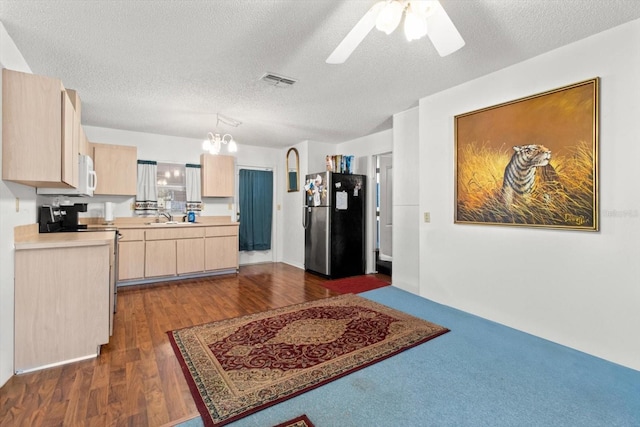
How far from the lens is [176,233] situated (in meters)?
4.72

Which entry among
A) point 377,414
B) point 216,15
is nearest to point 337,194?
point 216,15

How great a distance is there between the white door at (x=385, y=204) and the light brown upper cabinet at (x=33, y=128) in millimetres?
4505

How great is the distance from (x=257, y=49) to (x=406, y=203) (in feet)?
8.72

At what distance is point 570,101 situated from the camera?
95.3 inches

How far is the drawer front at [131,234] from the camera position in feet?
14.1

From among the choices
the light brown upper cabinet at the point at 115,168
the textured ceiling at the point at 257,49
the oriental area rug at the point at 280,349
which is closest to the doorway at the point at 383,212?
the textured ceiling at the point at 257,49

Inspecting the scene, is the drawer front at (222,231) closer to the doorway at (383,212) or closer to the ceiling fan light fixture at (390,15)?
the doorway at (383,212)

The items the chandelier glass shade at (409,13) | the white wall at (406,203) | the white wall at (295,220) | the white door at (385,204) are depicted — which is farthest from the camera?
the white wall at (295,220)

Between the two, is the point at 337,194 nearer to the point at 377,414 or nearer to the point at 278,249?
the point at 278,249

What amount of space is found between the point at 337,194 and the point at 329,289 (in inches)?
61.7

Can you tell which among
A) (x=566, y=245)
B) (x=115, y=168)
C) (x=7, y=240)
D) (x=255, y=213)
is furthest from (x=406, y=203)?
(x=115, y=168)

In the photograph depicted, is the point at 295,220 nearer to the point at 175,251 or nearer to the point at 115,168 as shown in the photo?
the point at 175,251

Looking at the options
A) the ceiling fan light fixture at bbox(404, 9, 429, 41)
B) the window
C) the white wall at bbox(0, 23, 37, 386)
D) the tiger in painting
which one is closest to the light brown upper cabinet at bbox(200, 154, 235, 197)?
the window

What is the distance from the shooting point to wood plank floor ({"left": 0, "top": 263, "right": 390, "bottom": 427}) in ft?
5.43
